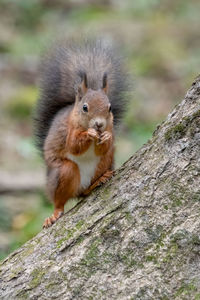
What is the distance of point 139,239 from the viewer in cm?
206

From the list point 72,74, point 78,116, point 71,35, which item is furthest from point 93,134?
point 71,35

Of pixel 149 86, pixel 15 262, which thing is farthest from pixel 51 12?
pixel 15 262

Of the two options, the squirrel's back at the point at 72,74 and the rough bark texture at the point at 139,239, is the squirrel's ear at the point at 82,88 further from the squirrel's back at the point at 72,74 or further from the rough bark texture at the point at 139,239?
the rough bark texture at the point at 139,239

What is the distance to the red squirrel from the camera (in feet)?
8.49

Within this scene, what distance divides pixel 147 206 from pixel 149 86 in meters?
5.34

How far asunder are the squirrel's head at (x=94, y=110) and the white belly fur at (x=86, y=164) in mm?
111

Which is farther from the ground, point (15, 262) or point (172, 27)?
point (172, 27)

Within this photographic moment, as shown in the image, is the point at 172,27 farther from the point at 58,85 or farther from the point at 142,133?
the point at 58,85

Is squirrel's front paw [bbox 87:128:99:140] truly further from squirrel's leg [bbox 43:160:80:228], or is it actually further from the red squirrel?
squirrel's leg [bbox 43:160:80:228]

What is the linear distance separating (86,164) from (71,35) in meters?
2.38

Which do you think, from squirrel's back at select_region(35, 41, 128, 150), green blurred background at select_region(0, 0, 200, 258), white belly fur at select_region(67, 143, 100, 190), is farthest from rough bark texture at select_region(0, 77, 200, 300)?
green blurred background at select_region(0, 0, 200, 258)

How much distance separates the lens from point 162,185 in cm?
210

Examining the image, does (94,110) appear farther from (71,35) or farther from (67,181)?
(71,35)

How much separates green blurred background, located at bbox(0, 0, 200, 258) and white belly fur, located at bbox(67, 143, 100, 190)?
4.18 feet
